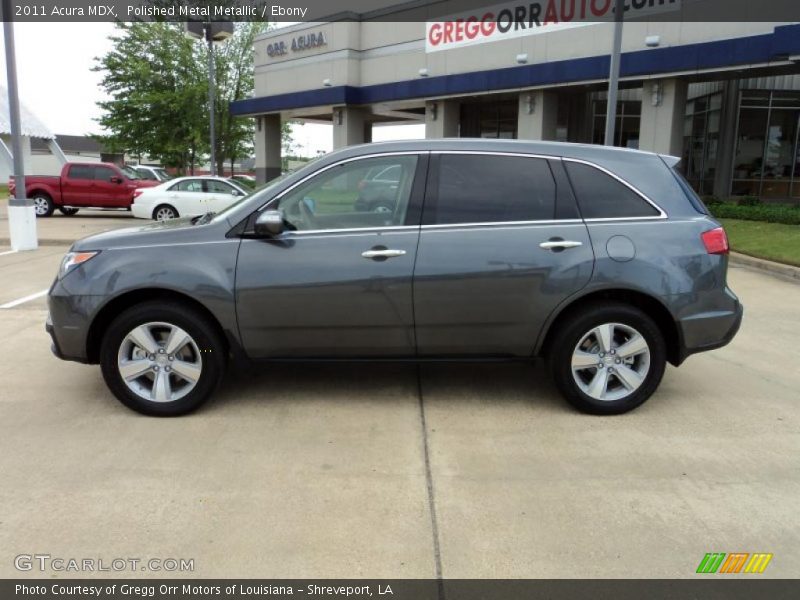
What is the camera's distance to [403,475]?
3.63m

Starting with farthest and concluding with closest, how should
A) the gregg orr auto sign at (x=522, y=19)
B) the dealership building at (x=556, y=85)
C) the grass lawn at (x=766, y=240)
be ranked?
the gregg orr auto sign at (x=522, y=19) → the dealership building at (x=556, y=85) → the grass lawn at (x=766, y=240)

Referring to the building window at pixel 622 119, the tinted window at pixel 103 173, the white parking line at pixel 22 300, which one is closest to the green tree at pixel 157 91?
the tinted window at pixel 103 173

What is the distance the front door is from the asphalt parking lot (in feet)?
1.76

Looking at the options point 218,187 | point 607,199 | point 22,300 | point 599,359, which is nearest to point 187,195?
point 218,187

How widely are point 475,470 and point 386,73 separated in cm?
2258

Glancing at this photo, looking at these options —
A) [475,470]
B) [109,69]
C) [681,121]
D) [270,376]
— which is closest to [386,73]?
[681,121]

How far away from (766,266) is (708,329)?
24.8 feet

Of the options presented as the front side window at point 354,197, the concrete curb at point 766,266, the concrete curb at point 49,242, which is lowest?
the concrete curb at point 49,242

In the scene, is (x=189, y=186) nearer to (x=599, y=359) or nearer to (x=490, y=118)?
(x=490, y=118)

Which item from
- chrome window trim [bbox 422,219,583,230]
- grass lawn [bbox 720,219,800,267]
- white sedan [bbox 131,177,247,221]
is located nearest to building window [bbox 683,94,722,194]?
grass lawn [bbox 720,219,800,267]

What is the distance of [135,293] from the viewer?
4.34m

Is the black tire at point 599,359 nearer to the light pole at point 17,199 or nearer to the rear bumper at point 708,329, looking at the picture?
the rear bumper at point 708,329

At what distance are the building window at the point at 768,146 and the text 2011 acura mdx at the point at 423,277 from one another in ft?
62.5

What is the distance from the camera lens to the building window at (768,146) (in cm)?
2048
